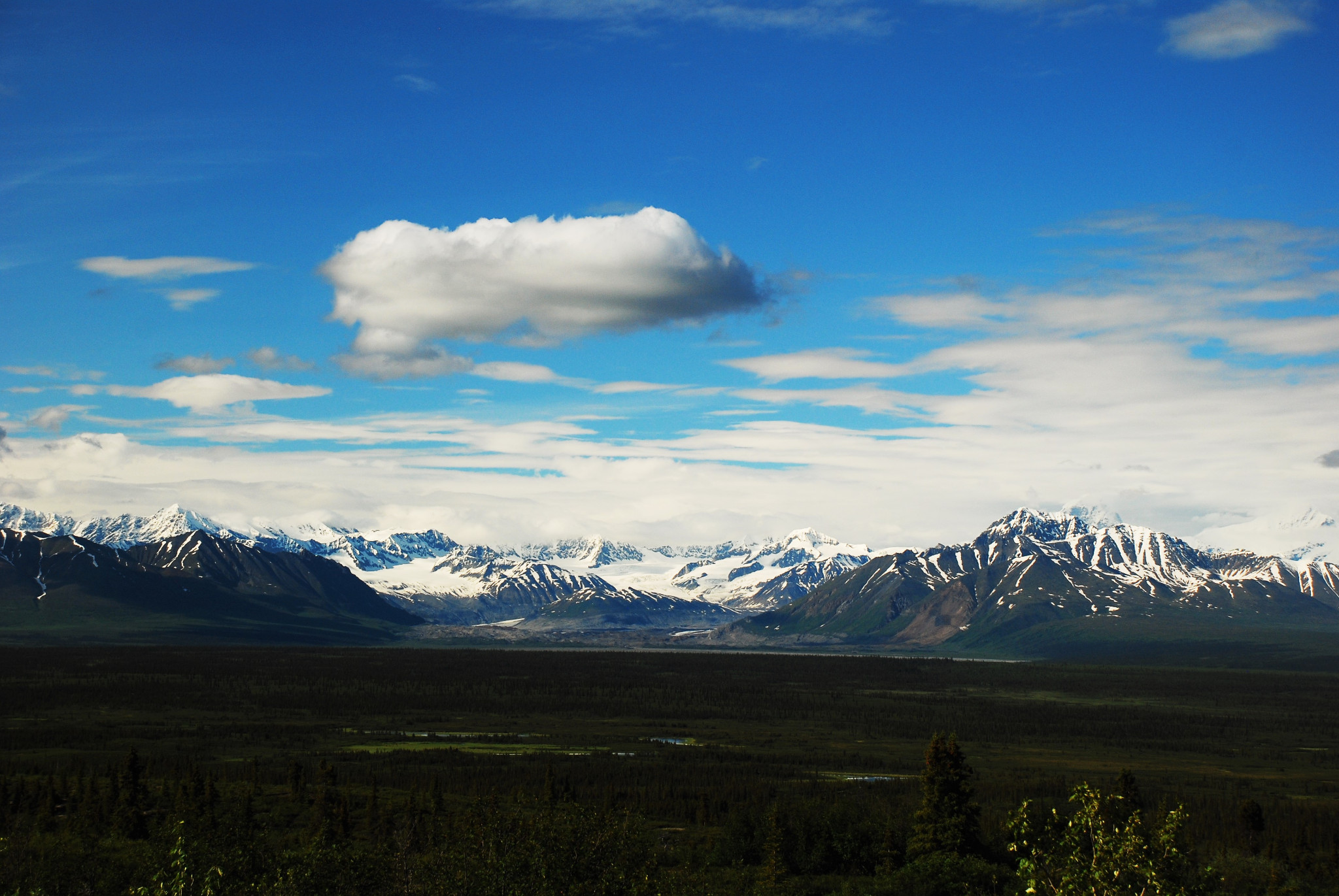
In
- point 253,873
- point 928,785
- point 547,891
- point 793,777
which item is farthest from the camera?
point 793,777

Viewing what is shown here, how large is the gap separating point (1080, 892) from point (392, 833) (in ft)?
259

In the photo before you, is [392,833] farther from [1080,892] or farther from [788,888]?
[1080,892]

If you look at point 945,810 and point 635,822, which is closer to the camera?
point 635,822

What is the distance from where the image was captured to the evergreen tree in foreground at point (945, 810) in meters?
102

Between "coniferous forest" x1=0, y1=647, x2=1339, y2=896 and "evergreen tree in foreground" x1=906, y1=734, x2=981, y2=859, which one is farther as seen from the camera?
"evergreen tree in foreground" x1=906, y1=734, x2=981, y2=859

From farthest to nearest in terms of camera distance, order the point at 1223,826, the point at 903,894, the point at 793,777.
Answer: the point at 793,777, the point at 1223,826, the point at 903,894

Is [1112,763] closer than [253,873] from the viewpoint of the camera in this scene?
No

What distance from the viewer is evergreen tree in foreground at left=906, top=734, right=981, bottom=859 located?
335ft

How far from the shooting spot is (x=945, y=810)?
103750 mm

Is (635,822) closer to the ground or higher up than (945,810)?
higher up

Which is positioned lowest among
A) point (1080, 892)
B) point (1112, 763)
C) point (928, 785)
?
point (1112, 763)

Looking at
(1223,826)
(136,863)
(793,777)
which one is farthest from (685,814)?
(136,863)

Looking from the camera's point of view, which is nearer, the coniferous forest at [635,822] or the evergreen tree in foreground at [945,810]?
the coniferous forest at [635,822]

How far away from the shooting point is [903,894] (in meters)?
90.8
